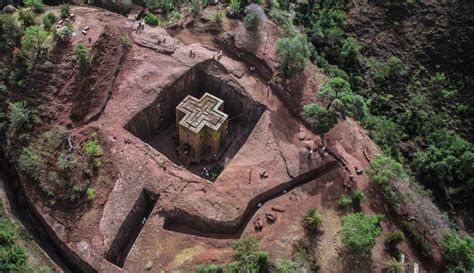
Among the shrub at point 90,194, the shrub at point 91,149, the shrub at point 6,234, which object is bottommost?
the shrub at point 6,234

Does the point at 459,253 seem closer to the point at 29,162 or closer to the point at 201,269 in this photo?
the point at 201,269

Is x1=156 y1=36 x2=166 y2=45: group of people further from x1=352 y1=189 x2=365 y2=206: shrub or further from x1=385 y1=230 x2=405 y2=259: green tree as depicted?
x1=385 y1=230 x2=405 y2=259: green tree

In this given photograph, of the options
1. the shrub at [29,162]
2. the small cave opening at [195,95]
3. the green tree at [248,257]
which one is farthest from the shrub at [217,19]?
the green tree at [248,257]

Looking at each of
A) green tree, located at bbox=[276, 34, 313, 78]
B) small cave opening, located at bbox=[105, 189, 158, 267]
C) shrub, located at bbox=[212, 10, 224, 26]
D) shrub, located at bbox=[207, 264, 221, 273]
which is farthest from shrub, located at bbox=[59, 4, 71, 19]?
shrub, located at bbox=[207, 264, 221, 273]

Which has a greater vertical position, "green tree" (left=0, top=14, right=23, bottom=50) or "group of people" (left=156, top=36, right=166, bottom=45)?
"group of people" (left=156, top=36, right=166, bottom=45)

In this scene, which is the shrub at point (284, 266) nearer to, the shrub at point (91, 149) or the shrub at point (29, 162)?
the shrub at point (91, 149)

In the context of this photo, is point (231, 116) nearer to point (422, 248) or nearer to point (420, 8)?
point (422, 248)

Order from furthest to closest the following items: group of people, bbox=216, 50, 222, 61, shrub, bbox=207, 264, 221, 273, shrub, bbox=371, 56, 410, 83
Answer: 1. shrub, bbox=371, 56, 410, 83
2. group of people, bbox=216, 50, 222, 61
3. shrub, bbox=207, 264, 221, 273
